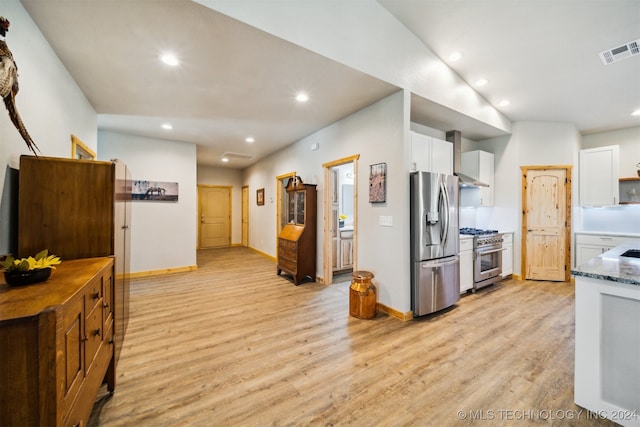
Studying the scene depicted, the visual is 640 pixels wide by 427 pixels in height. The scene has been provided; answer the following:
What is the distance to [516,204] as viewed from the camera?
4.66 metres

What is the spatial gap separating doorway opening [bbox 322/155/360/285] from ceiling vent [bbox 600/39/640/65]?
3114 millimetres

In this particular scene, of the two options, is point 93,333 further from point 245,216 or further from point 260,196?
point 245,216

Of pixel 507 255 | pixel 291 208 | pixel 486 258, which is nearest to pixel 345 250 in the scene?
pixel 291 208

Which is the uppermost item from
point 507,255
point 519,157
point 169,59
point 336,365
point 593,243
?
point 169,59

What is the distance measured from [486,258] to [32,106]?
5.48m

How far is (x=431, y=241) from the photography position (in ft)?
9.71

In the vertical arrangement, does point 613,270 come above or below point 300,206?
below

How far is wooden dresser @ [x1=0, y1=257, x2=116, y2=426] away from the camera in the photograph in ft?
2.69

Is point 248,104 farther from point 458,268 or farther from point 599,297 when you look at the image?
point 599,297

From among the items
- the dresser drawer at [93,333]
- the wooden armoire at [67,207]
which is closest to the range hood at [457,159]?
the wooden armoire at [67,207]

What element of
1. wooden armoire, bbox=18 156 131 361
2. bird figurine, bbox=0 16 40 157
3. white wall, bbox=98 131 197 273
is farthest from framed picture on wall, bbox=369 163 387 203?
white wall, bbox=98 131 197 273

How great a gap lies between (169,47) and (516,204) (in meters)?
5.71

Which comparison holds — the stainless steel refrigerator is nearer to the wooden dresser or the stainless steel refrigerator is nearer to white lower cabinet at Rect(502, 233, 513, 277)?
white lower cabinet at Rect(502, 233, 513, 277)

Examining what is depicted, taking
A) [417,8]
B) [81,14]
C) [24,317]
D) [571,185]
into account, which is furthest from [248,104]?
[571,185]
